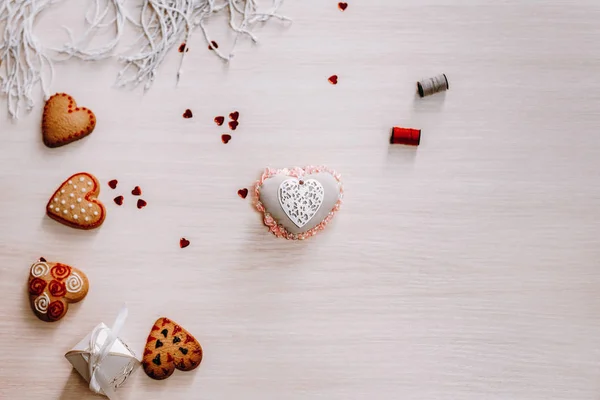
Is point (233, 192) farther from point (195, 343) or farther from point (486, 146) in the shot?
point (486, 146)

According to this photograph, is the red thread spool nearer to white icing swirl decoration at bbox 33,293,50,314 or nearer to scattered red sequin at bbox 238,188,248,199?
scattered red sequin at bbox 238,188,248,199

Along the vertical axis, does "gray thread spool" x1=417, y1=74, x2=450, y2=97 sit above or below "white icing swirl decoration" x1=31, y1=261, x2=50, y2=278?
above

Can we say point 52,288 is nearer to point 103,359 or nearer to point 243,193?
point 103,359

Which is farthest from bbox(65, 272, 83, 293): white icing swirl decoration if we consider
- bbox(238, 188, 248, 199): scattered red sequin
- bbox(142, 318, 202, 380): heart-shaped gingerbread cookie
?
bbox(238, 188, 248, 199): scattered red sequin

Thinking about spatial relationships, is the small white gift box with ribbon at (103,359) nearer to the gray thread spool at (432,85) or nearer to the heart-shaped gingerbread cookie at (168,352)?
the heart-shaped gingerbread cookie at (168,352)

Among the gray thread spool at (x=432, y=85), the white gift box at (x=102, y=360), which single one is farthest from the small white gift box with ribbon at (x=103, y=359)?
the gray thread spool at (x=432, y=85)

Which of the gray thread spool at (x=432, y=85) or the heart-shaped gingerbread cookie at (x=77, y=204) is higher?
the gray thread spool at (x=432, y=85)

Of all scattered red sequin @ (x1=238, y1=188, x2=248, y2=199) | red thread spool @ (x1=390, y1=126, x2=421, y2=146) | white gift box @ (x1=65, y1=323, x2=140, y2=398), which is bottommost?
white gift box @ (x1=65, y1=323, x2=140, y2=398)
